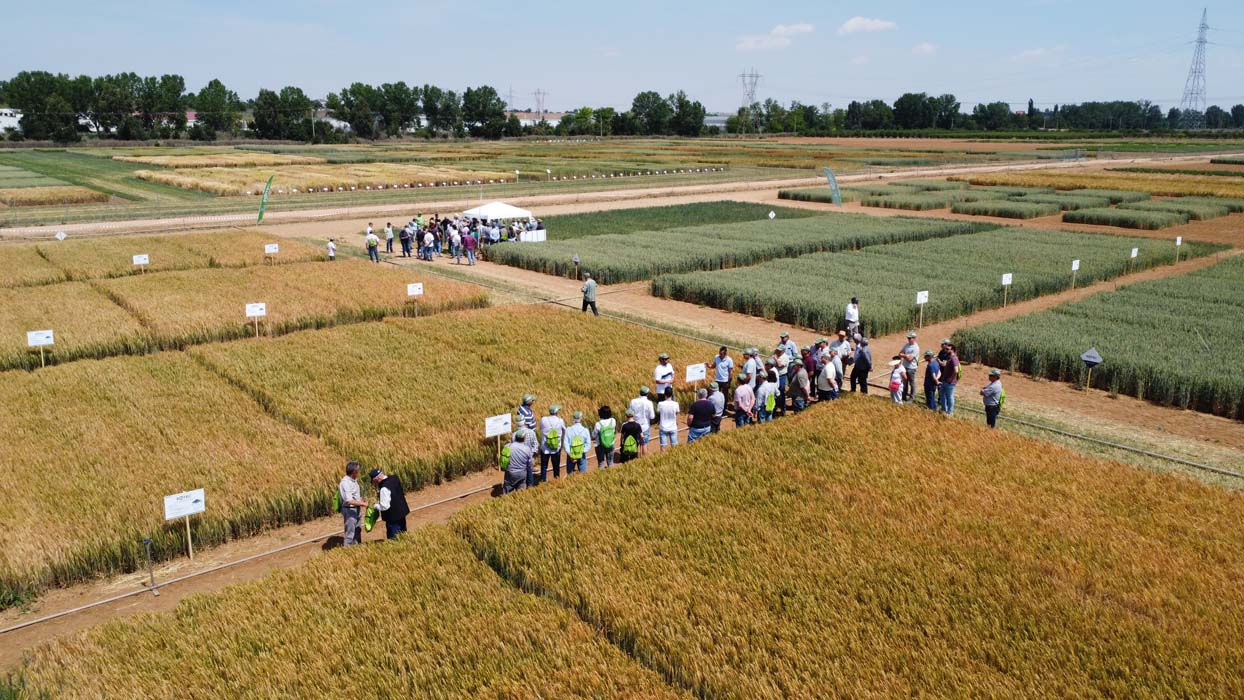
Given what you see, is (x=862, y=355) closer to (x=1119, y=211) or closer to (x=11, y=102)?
(x=1119, y=211)

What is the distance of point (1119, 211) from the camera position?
54.6 m

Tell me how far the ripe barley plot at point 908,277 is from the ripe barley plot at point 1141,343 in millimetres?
3122

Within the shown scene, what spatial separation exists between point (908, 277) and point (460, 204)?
1394 inches

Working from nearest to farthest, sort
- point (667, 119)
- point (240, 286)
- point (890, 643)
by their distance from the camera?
point (890, 643) < point (240, 286) < point (667, 119)

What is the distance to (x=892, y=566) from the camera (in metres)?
10.7

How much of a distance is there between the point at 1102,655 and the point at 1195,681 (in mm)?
804

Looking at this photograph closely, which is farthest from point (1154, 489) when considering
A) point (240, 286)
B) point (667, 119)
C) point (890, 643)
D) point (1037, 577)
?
point (667, 119)

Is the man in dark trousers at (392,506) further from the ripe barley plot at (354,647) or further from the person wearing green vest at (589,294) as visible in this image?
the person wearing green vest at (589,294)

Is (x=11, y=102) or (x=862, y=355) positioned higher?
(x=11, y=102)

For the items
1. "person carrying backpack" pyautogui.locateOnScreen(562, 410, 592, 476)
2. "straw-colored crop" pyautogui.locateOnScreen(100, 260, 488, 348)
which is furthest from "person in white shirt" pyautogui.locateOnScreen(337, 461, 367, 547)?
"straw-colored crop" pyautogui.locateOnScreen(100, 260, 488, 348)

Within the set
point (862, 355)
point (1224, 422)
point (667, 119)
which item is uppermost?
point (667, 119)

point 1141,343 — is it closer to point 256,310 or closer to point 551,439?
point 551,439

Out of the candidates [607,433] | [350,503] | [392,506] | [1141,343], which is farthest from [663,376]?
[1141,343]

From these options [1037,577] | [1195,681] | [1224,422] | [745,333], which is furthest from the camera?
[745,333]
